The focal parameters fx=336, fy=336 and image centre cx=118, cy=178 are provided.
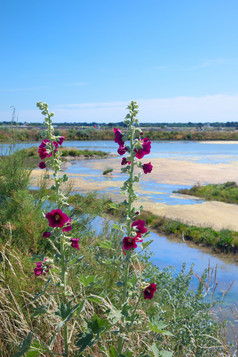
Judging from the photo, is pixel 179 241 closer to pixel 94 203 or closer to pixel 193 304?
pixel 94 203

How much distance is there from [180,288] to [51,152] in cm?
299

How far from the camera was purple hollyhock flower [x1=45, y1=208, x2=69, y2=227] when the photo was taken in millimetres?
2033

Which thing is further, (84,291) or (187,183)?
(187,183)

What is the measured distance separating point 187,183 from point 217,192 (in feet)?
12.2

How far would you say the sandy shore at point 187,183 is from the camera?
1121cm

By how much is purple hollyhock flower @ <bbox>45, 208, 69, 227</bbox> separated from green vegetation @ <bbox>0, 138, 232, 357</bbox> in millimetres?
190

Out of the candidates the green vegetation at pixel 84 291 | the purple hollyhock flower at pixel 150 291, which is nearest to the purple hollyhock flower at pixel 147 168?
the green vegetation at pixel 84 291

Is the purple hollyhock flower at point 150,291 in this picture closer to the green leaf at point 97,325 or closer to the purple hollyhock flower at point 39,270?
the green leaf at point 97,325

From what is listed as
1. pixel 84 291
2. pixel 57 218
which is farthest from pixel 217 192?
pixel 57 218

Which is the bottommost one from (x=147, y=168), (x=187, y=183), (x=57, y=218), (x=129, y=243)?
(x=187, y=183)

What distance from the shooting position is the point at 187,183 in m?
18.7

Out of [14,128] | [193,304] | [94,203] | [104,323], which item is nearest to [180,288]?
[193,304]

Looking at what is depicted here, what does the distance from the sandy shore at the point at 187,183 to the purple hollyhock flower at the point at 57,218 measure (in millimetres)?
4381

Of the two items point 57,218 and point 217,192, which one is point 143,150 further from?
point 217,192
